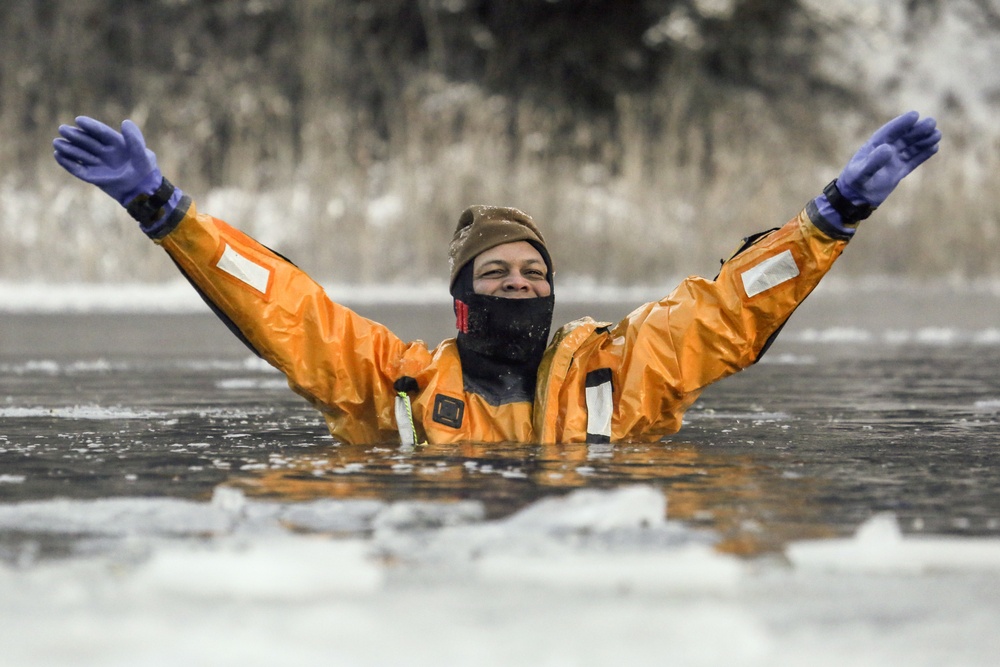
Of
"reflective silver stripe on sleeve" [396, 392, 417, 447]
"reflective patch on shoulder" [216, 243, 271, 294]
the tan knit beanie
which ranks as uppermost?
the tan knit beanie

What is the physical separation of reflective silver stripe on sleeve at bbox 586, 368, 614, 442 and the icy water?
0.11 meters

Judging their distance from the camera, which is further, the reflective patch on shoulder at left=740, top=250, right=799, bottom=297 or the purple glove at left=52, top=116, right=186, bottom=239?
the reflective patch on shoulder at left=740, top=250, right=799, bottom=297

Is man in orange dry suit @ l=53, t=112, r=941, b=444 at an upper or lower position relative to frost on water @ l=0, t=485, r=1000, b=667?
upper

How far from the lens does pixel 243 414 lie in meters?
5.21

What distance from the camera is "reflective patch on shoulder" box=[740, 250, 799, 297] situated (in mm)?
4027

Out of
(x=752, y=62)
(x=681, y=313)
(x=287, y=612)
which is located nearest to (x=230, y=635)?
(x=287, y=612)

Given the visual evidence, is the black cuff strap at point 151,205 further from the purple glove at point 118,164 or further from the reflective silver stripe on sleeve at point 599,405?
the reflective silver stripe on sleeve at point 599,405

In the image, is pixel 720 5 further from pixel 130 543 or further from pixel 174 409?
pixel 130 543

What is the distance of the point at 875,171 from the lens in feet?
13.0

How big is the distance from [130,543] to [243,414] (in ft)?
8.60

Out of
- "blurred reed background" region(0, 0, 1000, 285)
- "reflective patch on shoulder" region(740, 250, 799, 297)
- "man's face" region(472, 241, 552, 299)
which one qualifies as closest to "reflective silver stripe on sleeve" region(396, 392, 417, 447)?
"man's face" region(472, 241, 552, 299)

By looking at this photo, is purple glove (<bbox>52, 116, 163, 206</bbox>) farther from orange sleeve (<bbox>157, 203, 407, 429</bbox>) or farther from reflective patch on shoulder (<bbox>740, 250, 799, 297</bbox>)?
reflective patch on shoulder (<bbox>740, 250, 799, 297</bbox>)

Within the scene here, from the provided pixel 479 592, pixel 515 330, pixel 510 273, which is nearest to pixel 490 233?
pixel 510 273

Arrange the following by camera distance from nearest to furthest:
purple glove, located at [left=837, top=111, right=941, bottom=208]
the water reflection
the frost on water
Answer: the frost on water, the water reflection, purple glove, located at [left=837, top=111, right=941, bottom=208]
